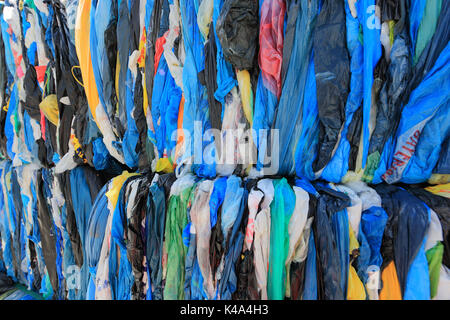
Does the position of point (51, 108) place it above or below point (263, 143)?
above

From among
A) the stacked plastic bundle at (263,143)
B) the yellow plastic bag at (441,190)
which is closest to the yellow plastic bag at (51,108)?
the stacked plastic bundle at (263,143)

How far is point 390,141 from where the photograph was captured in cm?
73

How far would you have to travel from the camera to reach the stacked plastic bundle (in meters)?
0.68

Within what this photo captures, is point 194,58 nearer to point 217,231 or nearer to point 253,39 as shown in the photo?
point 253,39

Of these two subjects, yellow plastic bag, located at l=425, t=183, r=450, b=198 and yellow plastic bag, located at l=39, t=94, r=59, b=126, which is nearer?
yellow plastic bag, located at l=425, t=183, r=450, b=198

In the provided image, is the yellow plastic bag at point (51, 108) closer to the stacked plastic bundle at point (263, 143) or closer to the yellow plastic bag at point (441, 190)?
→ the stacked plastic bundle at point (263, 143)

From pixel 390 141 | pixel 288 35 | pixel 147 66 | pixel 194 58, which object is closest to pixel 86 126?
pixel 147 66

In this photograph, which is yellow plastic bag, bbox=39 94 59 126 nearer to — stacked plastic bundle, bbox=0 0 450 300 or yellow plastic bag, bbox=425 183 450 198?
stacked plastic bundle, bbox=0 0 450 300

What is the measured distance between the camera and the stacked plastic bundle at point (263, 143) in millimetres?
678

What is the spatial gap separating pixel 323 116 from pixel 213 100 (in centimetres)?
32

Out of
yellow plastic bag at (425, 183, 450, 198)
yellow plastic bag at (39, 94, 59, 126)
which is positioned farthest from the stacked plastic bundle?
yellow plastic bag at (39, 94, 59, 126)

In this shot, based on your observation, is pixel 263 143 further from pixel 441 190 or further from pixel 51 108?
pixel 51 108

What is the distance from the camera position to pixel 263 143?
2.50ft

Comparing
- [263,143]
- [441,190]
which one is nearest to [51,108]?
[263,143]
